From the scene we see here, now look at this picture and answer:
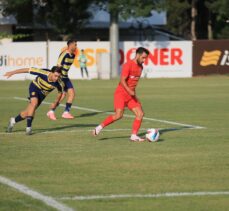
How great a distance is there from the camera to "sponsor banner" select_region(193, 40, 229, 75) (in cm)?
4909

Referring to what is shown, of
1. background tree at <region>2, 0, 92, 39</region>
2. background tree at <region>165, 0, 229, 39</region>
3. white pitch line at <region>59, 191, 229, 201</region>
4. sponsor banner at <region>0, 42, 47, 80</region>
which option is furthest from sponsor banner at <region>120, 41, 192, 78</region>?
white pitch line at <region>59, 191, 229, 201</region>

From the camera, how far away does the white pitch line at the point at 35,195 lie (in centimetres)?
931

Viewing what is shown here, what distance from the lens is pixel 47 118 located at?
70.1 feet

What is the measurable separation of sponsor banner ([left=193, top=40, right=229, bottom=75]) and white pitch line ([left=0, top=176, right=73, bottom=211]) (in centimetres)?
3846

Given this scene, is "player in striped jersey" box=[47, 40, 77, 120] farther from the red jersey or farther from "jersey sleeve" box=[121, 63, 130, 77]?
"jersey sleeve" box=[121, 63, 130, 77]

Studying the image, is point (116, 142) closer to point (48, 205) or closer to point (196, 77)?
point (48, 205)

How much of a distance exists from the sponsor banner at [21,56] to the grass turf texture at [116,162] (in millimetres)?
23495

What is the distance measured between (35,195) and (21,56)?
36.8m

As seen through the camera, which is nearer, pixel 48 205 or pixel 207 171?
pixel 48 205

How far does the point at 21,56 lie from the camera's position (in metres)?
46.4

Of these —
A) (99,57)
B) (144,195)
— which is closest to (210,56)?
(99,57)

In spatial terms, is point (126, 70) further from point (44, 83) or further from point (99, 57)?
point (99, 57)

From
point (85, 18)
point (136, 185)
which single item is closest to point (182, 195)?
point (136, 185)

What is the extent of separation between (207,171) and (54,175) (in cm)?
216
